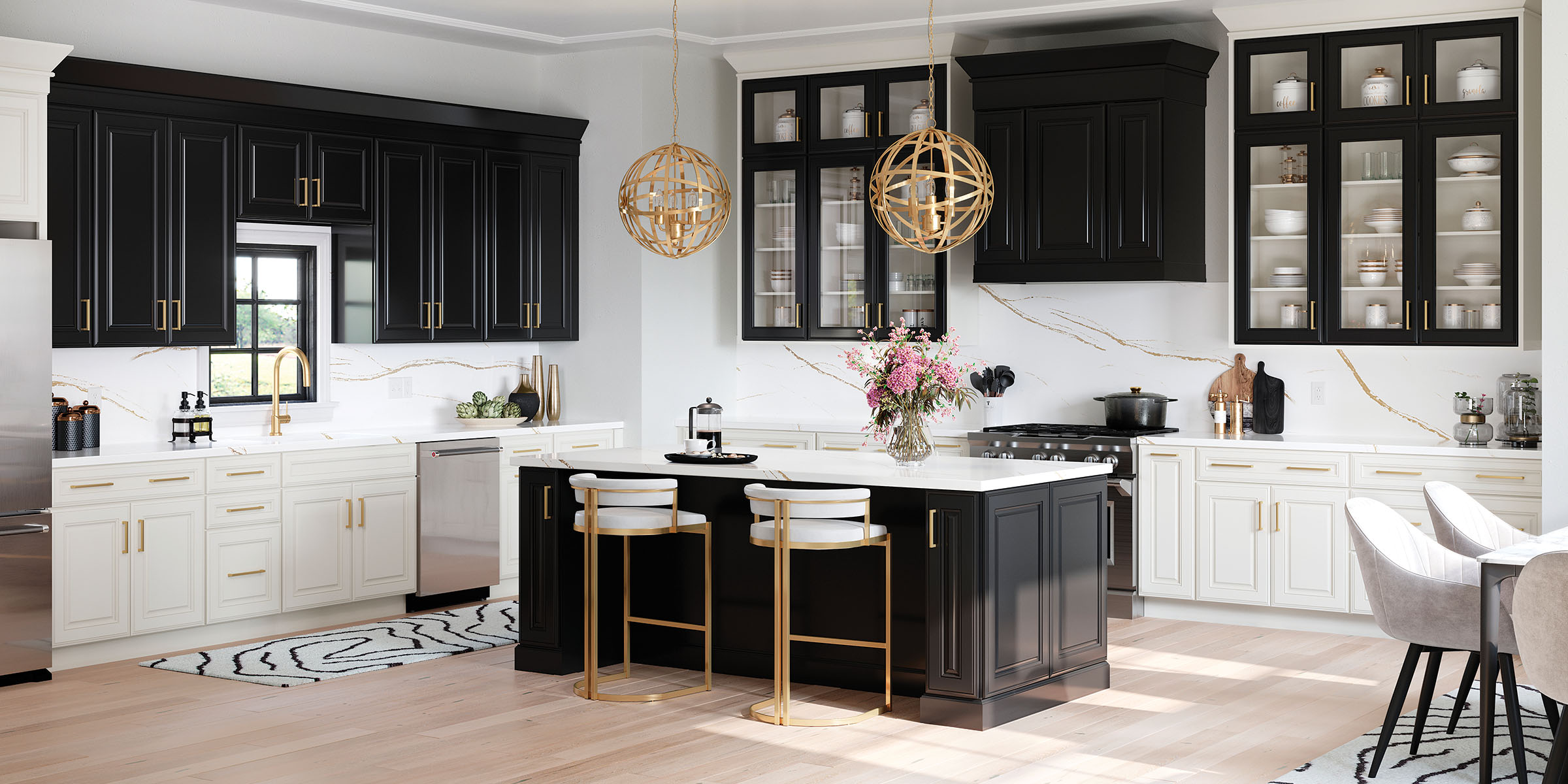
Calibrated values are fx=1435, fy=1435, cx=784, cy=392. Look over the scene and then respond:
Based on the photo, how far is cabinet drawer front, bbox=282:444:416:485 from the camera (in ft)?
22.0

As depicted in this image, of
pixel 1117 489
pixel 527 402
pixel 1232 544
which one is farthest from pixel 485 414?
pixel 1232 544

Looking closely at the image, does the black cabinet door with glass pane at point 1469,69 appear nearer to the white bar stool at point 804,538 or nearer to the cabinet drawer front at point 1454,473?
the cabinet drawer front at point 1454,473

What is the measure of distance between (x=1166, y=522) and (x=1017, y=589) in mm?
2164

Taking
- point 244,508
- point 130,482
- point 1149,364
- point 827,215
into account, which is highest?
point 827,215

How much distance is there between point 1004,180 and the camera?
7363 mm

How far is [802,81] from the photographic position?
8.04m

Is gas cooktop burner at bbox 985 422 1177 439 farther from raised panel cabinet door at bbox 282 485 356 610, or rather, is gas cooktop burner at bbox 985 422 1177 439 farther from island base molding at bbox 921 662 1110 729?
raised panel cabinet door at bbox 282 485 356 610

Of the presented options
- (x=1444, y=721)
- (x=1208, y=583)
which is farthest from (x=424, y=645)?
(x=1444, y=721)

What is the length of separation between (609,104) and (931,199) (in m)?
3.51

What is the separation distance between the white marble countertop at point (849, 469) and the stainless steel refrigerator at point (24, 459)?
6.25 feet

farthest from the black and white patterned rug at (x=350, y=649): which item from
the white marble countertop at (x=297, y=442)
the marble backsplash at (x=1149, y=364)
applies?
the marble backsplash at (x=1149, y=364)

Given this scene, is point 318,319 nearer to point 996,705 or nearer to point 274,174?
point 274,174

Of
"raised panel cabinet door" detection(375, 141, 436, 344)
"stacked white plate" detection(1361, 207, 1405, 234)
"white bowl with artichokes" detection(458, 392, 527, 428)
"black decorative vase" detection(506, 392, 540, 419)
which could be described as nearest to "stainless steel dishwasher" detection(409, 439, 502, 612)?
"white bowl with artichokes" detection(458, 392, 527, 428)

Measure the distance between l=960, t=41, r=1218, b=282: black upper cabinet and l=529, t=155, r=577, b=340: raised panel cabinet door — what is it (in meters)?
2.33
